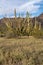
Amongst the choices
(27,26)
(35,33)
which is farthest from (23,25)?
(35,33)

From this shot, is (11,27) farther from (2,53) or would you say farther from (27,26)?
(2,53)

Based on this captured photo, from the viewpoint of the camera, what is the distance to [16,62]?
11977 millimetres

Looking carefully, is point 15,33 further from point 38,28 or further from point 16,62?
point 16,62

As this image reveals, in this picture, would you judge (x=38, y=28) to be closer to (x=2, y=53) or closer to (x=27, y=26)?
(x=27, y=26)

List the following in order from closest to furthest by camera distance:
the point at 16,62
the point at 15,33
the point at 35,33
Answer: the point at 16,62
the point at 35,33
the point at 15,33

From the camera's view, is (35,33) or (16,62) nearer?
(16,62)

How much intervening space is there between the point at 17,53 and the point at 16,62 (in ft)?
5.89

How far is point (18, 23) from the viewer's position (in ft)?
117

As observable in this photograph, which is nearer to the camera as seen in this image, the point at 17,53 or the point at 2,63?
the point at 2,63

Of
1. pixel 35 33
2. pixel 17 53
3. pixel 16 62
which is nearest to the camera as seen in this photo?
pixel 16 62

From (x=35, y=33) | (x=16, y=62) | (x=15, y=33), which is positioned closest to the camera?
(x=16, y=62)

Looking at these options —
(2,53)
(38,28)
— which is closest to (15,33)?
(38,28)

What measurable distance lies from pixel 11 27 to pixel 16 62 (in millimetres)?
22967

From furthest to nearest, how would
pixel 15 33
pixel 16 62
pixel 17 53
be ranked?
pixel 15 33 → pixel 17 53 → pixel 16 62
